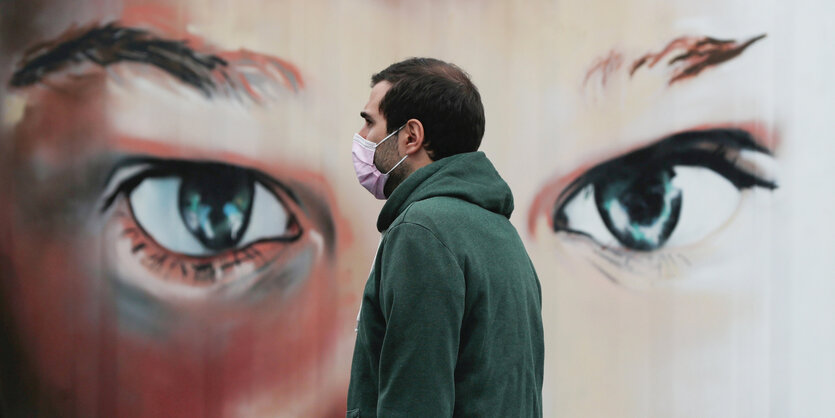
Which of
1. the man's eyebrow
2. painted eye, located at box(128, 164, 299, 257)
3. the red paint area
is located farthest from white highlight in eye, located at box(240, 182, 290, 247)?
the red paint area

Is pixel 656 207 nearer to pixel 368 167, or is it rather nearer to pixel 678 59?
pixel 678 59

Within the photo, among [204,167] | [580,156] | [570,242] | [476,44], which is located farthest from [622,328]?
[204,167]

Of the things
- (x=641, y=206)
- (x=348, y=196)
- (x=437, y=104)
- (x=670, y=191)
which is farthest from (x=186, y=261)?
(x=670, y=191)

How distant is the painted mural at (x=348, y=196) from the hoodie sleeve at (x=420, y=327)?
1.31 metres

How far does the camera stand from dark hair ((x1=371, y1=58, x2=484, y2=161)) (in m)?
1.59

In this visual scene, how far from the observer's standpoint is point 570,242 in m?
2.76

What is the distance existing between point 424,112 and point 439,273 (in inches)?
15.0

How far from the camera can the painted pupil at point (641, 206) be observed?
2756mm

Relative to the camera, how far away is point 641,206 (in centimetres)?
276

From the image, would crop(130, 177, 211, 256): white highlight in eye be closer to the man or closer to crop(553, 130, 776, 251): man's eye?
the man

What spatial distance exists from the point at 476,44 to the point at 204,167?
1040 millimetres

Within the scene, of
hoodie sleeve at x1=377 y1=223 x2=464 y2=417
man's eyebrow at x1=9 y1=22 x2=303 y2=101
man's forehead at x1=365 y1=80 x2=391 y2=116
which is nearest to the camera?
hoodie sleeve at x1=377 y1=223 x2=464 y2=417

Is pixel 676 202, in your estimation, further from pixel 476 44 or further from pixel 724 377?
pixel 476 44

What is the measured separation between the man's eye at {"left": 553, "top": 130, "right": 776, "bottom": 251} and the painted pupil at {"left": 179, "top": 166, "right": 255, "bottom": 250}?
111 cm
